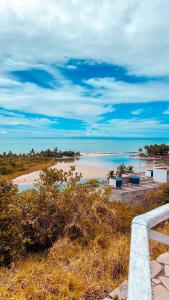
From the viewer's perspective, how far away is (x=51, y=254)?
3.45 m

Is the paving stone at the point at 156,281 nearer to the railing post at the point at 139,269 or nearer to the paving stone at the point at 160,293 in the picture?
the paving stone at the point at 160,293

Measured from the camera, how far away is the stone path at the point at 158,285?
193 centimetres

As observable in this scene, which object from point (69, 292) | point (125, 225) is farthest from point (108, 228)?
point (69, 292)

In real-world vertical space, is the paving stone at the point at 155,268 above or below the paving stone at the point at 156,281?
below

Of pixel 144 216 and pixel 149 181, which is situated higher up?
pixel 144 216

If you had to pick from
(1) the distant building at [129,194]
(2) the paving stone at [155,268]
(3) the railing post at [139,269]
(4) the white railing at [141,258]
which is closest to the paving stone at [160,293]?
(2) the paving stone at [155,268]

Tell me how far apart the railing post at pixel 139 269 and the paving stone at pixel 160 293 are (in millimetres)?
694

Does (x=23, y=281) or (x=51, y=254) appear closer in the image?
(x=23, y=281)

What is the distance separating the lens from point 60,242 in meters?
3.73

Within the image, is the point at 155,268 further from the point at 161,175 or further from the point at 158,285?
the point at 161,175

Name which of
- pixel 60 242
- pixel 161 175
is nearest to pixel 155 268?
pixel 60 242

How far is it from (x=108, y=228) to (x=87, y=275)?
1832 mm

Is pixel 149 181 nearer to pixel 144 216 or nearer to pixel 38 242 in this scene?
pixel 38 242

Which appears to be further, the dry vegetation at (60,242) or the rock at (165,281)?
the dry vegetation at (60,242)
